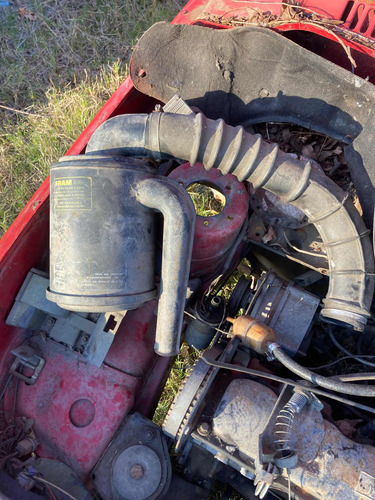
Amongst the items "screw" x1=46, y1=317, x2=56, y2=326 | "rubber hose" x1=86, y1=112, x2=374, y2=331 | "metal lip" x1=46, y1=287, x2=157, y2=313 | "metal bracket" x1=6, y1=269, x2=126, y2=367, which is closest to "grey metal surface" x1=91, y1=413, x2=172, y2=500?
"metal bracket" x1=6, y1=269, x2=126, y2=367

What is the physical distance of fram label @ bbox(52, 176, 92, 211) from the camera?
1.66 meters

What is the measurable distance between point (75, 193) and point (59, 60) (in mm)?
2271

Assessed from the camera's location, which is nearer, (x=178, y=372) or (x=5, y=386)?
(x=5, y=386)

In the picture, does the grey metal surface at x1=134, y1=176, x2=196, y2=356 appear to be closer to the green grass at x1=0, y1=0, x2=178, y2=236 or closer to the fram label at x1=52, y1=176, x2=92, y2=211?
the fram label at x1=52, y1=176, x2=92, y2=211

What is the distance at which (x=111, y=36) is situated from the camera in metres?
3.41

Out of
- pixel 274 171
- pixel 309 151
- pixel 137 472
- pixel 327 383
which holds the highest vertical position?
pixel 309 151

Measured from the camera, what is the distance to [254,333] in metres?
1.90

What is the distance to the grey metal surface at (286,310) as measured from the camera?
207cm

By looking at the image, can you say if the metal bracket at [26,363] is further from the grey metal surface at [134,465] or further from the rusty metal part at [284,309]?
the rusty metal part at [284,309]

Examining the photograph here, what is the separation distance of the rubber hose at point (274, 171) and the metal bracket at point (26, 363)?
1.11 m

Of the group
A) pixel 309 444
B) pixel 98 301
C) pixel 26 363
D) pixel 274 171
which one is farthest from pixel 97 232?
pixel 309 444

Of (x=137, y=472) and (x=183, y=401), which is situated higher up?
(x=183, y=401)

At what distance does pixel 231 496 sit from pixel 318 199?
5.50ft

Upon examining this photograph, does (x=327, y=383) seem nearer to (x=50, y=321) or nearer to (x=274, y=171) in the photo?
(x=274, y=171)
